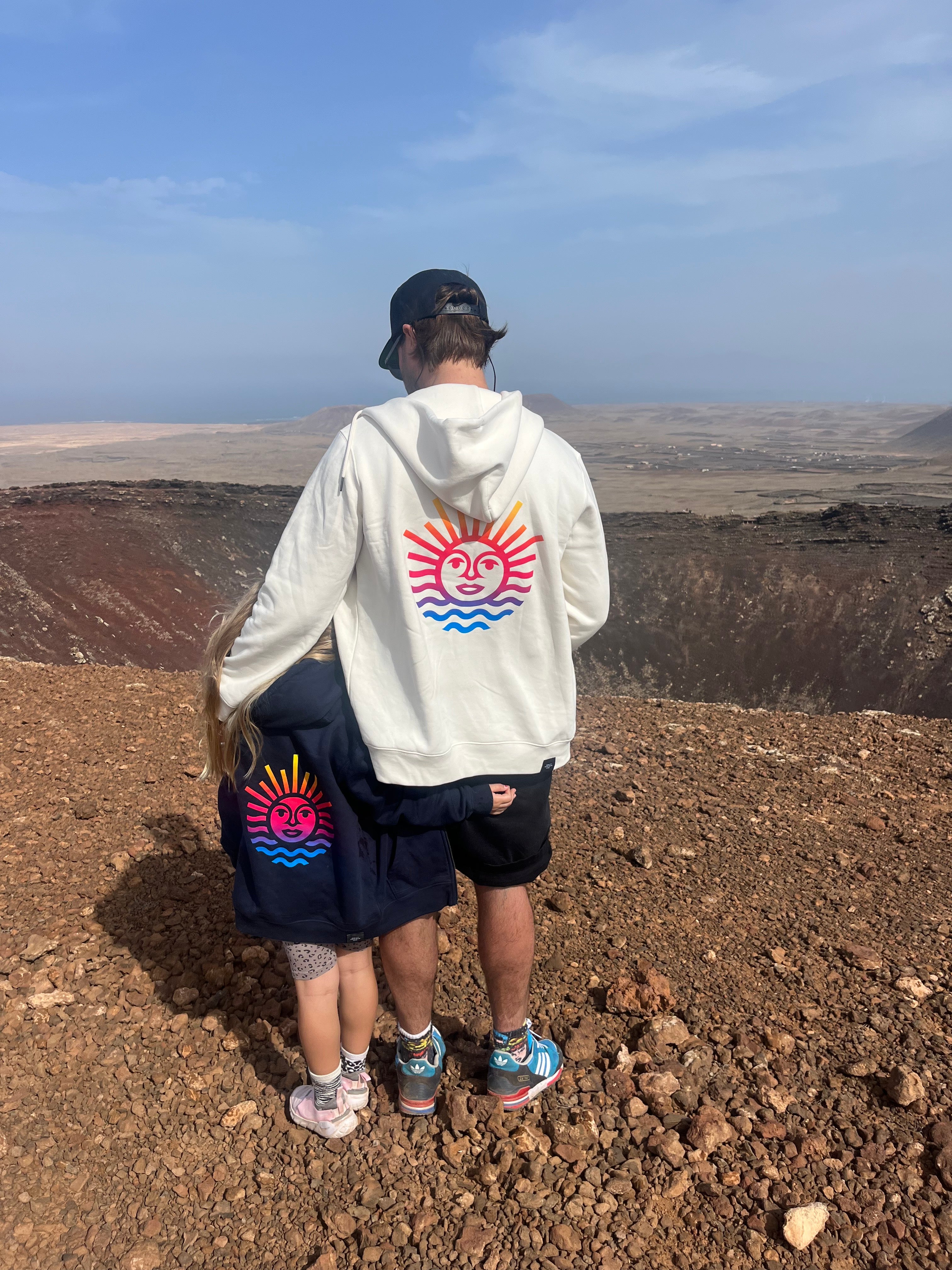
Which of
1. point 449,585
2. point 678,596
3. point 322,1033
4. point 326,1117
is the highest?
point 449,585

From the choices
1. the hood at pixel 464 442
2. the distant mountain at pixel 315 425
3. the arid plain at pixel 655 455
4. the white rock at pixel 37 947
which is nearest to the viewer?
the hood at pixel 464 442

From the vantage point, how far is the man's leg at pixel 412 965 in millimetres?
2049

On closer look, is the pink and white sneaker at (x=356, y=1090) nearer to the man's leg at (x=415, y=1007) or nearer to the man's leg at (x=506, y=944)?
the man's leg at (x=415, y=1007)

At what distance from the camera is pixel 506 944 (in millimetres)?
2096

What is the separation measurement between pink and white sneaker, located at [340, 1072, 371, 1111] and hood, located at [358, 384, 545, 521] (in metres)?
1.57

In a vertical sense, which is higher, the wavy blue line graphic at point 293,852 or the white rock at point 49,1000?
the wavy blue line graphic at point 293,852

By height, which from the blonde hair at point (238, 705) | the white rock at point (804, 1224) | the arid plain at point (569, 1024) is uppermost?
the blonde hair at point (238, 705)

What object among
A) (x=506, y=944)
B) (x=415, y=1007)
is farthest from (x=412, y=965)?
(x=506, y=944)

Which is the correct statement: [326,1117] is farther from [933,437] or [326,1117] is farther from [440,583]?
[933,437]

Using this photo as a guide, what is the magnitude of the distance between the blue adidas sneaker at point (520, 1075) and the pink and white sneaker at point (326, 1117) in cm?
39

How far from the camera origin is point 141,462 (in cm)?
6981

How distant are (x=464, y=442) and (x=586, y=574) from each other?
513 millimetres

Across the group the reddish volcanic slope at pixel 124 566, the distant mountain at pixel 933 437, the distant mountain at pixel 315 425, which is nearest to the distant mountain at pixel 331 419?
the distant mountain at pixel 315 425

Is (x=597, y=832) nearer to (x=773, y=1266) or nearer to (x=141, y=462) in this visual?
(x=773, y=1266)
